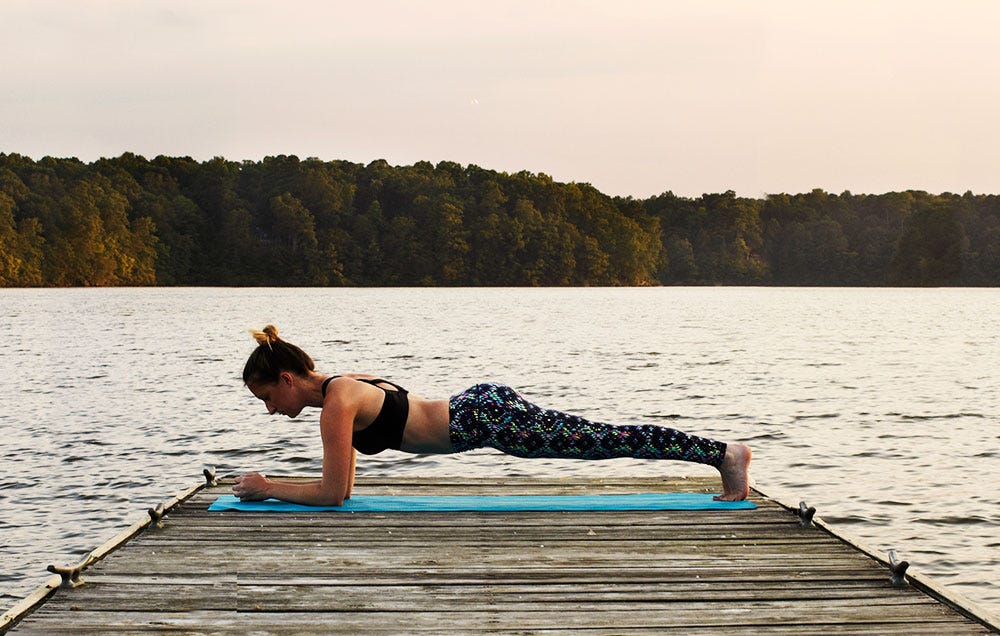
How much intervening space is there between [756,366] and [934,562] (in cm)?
2252

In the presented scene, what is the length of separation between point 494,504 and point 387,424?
1.02 metres

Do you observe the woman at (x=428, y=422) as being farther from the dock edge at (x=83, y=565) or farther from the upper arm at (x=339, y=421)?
the dock edge at (x=83, y=565)

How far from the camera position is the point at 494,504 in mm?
6852

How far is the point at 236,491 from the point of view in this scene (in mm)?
6898

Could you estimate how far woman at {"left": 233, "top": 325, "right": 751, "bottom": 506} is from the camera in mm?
6160

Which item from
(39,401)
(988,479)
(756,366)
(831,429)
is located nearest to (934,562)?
(988,479)

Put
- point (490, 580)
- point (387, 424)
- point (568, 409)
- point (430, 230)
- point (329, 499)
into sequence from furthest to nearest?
point (430, 230) < point (568, 409) < point (329, 499) < point (387, 424) < point (490, 580)

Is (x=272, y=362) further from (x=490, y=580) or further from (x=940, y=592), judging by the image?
(x=940, y=592)

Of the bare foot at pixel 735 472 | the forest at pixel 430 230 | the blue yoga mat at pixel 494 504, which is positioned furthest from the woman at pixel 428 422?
the forest at pixel 430 230

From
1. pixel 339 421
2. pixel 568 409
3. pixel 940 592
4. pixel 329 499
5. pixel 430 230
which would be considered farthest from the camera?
pixel 430 230

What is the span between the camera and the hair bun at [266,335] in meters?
6.01

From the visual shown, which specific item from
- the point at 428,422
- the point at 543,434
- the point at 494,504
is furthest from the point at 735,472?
the point at 428,422

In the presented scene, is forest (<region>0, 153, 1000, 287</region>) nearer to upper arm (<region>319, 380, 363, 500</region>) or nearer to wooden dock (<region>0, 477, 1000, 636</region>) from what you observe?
upper arm (<region>319, 380, 363, 500</region>)

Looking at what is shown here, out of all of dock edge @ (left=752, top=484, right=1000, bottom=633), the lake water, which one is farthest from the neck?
the lake water
